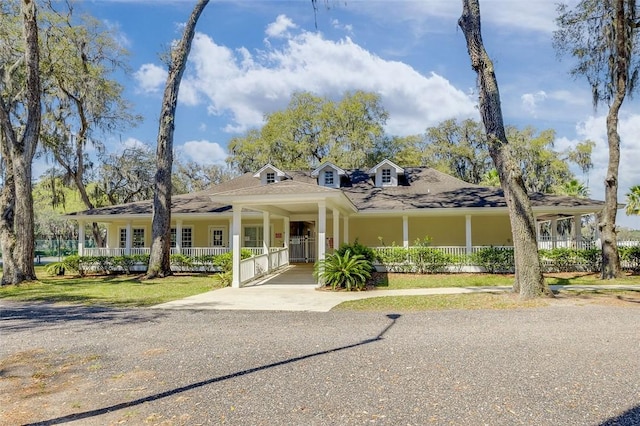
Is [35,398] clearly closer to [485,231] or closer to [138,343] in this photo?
[138,343]

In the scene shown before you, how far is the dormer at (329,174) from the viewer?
22.0m

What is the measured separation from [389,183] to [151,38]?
12835mm

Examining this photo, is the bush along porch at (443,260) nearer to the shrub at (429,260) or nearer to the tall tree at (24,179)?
the shrub at (429,260)

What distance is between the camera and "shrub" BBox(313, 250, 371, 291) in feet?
40.4

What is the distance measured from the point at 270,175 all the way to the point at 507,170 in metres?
13.9

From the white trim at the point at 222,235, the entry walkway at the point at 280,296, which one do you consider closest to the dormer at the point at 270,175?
the white trim at the point at 222,235

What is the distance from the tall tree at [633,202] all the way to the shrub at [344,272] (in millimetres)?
25565

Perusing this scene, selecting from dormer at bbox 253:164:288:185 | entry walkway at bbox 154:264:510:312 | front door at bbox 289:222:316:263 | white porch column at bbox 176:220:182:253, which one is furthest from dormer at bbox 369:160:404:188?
white porch column at bbox 176:220:182:253

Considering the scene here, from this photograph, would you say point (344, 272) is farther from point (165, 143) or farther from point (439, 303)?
point (165, 143)

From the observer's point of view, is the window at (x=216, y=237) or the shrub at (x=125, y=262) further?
the window at (x=216, y=237)

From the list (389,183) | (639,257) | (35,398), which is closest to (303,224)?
(389,183)

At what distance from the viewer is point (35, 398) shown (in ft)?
13.0

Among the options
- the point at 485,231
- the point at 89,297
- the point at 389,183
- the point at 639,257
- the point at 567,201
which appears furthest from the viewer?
the point at 389,183

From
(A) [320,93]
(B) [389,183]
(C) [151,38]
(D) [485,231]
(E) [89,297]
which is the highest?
(A) [320,93]
